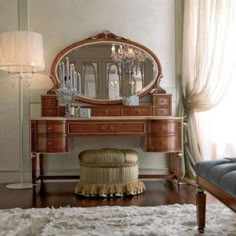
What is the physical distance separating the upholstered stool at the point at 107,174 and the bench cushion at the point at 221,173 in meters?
1.26

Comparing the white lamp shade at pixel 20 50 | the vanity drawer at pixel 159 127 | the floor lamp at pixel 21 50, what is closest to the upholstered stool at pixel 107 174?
the vanity drawer at pixel 159 127

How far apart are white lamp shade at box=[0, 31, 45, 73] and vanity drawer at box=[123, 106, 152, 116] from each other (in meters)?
1.10

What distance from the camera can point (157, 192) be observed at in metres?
3.65

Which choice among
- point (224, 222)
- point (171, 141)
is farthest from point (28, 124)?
point (224, 222)

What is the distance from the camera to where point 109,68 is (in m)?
4.32

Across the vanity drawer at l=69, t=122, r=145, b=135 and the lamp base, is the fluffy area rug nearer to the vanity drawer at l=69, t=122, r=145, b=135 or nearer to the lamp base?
the vanity drawer at l=69, t=122, r=145, b=135

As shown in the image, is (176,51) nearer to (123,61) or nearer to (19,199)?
(123,61)

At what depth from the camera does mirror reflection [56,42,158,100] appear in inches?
170

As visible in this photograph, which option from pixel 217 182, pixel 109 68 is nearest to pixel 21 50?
pixel 109 68

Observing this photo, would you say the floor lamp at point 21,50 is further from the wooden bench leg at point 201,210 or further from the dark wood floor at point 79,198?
the wooden bench leg at point 201,210

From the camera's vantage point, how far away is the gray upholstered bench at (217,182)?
5.78 ft

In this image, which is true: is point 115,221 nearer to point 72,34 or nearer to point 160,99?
point 160,99

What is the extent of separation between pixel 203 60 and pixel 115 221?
2.34m

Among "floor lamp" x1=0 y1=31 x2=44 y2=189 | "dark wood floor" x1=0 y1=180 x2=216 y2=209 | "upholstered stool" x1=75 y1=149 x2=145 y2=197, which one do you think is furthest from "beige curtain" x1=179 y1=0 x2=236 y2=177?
"floor lamp" x1=0 y1=31 x2=44 y2=189
